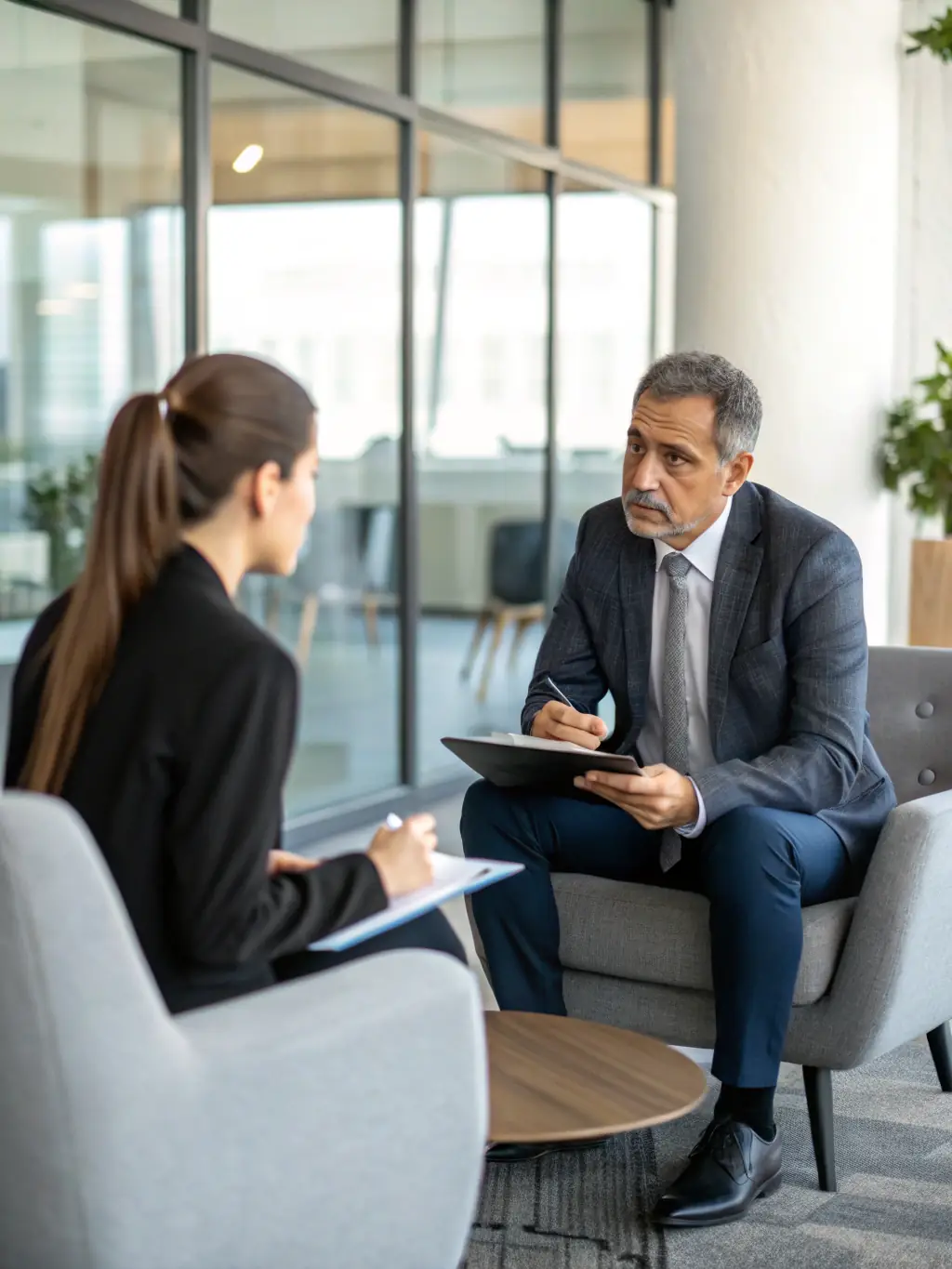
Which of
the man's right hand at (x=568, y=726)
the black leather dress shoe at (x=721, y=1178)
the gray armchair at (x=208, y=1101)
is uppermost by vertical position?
the man's right hand at (x=568, y=726)

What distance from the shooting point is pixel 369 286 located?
5.16m

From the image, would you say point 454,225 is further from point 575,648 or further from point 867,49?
point 575,648

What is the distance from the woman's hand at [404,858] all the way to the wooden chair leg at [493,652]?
4.08 meters

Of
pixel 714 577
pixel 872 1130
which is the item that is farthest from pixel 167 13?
pixel 872 1130

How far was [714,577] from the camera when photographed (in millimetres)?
2748

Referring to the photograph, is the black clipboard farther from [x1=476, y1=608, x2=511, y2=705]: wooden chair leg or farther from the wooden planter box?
[x1=476, y1=608, x2=511, y2=705]: wooden chair leg

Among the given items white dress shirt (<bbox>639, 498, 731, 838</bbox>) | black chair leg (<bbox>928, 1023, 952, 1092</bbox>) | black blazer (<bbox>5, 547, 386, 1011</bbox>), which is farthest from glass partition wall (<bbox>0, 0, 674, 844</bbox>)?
black blazer (<bbox>5, 547, 386, 1011</bbox>)

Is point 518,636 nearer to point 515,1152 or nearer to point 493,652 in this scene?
point 493,652

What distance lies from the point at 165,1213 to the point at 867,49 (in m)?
4.13

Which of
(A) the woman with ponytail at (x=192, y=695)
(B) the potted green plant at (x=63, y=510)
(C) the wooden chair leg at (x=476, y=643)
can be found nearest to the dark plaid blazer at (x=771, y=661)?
(A) the woman with ponytail at (x=192, y=695)

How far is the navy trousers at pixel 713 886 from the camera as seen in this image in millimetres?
2424

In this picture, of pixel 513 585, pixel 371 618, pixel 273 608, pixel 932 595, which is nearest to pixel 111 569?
pixel 273 608

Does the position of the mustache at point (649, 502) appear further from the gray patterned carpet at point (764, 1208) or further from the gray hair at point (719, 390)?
the gray patterned carpet at point (764, 1208)

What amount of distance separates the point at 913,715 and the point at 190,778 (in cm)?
181
